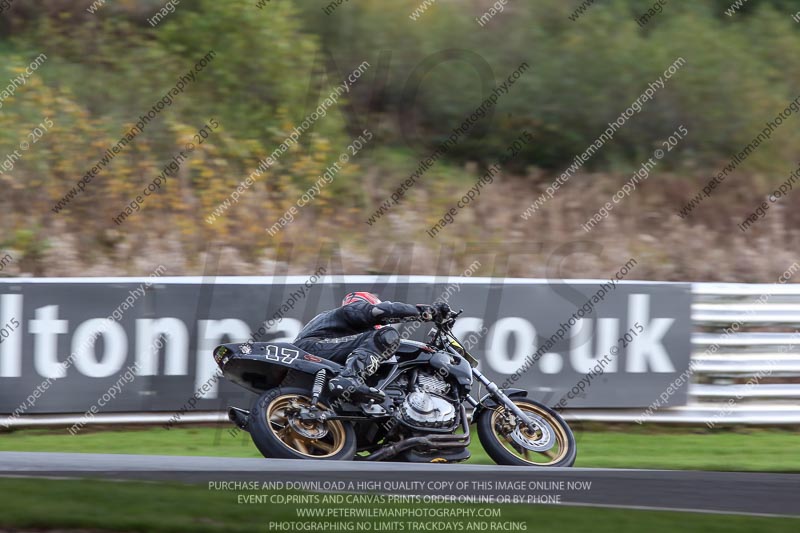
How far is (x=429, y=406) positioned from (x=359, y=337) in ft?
2.58

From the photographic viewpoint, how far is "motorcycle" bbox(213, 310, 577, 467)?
7.37 metres

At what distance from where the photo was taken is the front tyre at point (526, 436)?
7680mm

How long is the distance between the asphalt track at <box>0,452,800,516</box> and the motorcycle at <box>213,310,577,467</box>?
35cm

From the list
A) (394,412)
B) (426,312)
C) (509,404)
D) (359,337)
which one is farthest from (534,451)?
(359,337)

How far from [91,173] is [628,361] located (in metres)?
8.65

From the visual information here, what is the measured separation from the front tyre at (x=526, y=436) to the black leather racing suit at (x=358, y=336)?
0.99m

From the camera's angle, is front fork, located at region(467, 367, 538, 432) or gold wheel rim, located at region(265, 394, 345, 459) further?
front fork, located at region(467, 367, 538, 432)

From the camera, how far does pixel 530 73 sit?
17.9 metres

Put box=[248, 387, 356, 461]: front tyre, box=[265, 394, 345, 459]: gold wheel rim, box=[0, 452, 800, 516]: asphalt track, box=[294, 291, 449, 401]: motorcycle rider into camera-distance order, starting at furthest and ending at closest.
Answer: box=[294, 291, 449, 401]: motorcycle rider → box=[265, 394, 345, 459]: gold wheel rim → box=[248, 387, 356, 461]: front tyre → box=[0, 452, 800, 516]: asphalt track

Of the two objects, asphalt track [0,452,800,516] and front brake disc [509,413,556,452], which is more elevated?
front brake disc [509,413,556,452]

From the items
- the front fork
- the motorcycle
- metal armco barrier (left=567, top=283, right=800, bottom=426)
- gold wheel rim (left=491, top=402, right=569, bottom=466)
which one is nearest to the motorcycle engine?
the motorcycle

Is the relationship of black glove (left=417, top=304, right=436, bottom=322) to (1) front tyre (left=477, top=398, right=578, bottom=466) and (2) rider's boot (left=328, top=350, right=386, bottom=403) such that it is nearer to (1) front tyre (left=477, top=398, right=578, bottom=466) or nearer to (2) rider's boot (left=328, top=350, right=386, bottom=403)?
(2) rider's boot (left=328, top=350, right=386, bottom=403)

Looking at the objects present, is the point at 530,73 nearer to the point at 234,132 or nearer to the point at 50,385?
the point at 234,132

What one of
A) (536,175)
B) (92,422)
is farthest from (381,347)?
(536,175)
